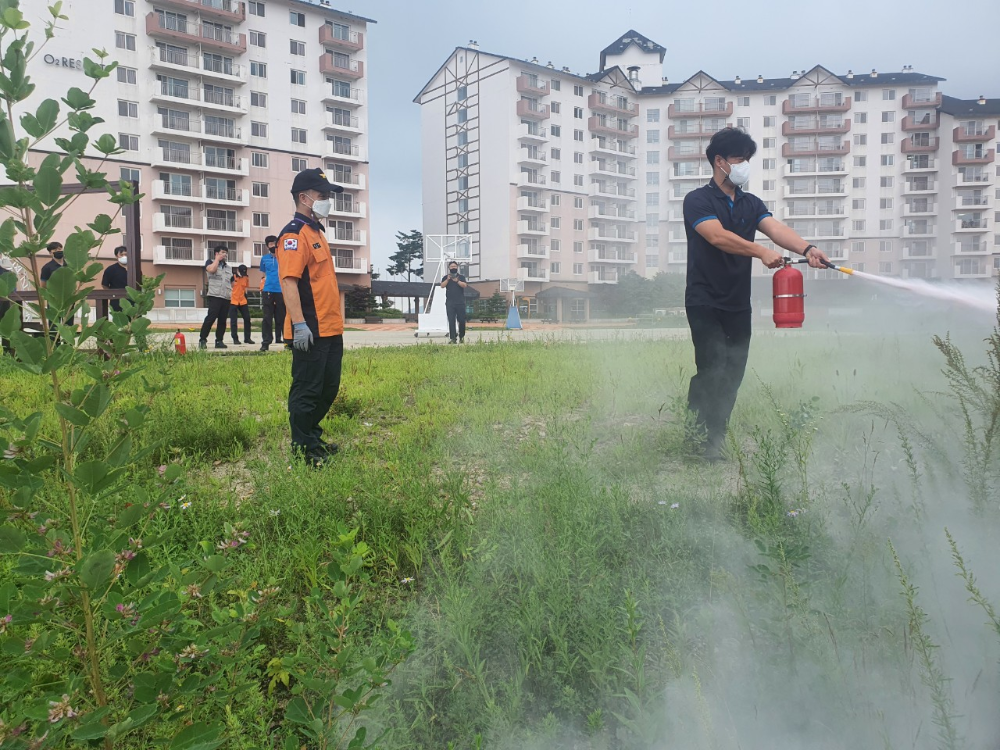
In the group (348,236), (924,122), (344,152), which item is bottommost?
(924,122)

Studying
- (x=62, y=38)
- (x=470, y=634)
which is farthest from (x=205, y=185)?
(x=470, y=634)

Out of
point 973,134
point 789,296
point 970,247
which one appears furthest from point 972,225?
point 789,296

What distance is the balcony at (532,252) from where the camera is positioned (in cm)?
5091

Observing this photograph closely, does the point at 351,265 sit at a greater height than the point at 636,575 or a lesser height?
greater

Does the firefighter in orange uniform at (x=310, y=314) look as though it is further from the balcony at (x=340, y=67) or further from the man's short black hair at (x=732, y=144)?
the balcony at (x=340, y=67)

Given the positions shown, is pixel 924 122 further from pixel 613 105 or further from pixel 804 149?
pixel 613 105

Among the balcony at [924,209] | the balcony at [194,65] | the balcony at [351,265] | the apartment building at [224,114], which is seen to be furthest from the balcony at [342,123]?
the balcony at [924,209]

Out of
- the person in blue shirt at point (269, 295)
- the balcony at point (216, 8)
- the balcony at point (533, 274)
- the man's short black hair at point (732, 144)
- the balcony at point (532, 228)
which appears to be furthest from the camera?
the balcony at point (533, 274)

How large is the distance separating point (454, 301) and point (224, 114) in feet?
122

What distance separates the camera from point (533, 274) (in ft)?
171

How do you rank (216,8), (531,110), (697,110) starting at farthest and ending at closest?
(531,110)
(216,8)
(697,110)

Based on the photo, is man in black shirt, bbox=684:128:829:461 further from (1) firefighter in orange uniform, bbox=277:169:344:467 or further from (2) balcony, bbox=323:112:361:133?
(2) balcony, bbox=323:112:361:133

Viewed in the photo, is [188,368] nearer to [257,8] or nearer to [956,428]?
[956,428]

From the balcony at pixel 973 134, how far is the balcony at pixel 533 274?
38.3m
